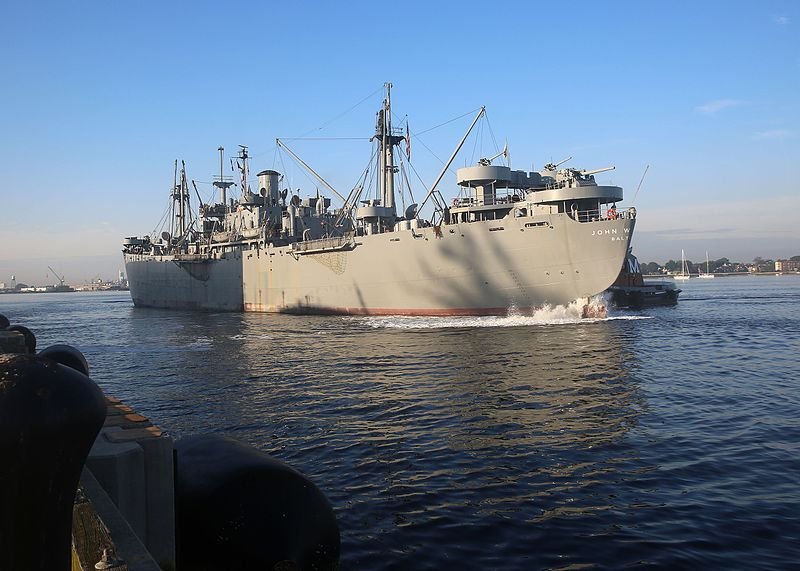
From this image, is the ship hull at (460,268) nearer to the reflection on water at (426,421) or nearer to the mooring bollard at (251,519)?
the reflection on water at (426,421)

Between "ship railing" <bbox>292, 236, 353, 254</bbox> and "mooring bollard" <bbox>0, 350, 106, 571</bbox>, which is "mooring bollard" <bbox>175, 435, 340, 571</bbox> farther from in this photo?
"ship railing" <bbox>292, 236, 353, 254</bbox>

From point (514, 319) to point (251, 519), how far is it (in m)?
33.5

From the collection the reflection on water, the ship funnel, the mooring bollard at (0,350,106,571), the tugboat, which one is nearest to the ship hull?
the reflection on water

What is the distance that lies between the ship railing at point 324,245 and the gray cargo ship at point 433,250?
0.11 metres

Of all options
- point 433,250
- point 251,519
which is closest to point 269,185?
point 433,250

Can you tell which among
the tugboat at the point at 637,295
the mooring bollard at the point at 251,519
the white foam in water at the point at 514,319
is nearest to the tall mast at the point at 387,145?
the white foam in water at the point at 514,319

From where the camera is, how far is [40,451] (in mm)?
3012

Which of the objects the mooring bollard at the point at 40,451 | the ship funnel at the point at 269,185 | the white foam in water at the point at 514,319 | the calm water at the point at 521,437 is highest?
the ship funnel at the point at 269,185

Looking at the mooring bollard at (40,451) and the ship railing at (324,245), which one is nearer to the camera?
the mooring bollard at (40,451)

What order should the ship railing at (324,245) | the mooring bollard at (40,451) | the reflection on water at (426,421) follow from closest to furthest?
the mooring bollard at (40,451)
the reflection on water at (426,421)
the ship railing at (324,245)

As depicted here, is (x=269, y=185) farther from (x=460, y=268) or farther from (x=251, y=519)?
(x=251, y=519)

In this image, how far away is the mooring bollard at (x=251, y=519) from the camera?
5.69m

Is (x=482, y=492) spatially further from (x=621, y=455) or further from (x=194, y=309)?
(x=194, y=309)

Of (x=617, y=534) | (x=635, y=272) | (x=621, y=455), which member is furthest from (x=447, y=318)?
(x=635, y=272)
